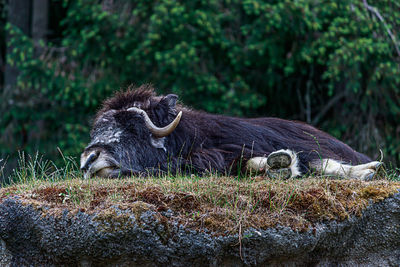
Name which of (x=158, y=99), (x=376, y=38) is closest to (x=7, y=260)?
(x=158, y=99)

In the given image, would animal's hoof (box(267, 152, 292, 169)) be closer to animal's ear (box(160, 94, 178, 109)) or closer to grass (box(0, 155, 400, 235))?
grass (box(0, 155, 400, 235))

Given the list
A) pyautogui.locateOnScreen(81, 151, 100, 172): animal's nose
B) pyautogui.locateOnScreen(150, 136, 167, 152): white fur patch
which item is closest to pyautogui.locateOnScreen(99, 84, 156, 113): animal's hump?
pyautogui.locateOnScreen(150, 136, 167, 152): white fur patch

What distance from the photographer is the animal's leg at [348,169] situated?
14.8 feet

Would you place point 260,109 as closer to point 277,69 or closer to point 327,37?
point 277,69

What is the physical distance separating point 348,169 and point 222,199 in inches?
62.5

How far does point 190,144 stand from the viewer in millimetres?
5176

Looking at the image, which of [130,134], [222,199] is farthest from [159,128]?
[222,199]

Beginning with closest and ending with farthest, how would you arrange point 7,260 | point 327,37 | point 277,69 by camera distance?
point 7,260
point 327,37
point 277,69

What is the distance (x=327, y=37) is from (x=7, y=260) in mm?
7939

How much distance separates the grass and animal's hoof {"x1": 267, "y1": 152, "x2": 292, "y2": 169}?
0.38 meters

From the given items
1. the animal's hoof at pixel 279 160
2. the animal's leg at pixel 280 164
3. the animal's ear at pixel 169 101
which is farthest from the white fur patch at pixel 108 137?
the animal's hoof at pixel 279 160

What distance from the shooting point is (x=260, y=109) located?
12148mm

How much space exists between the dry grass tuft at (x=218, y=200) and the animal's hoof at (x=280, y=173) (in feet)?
1.12

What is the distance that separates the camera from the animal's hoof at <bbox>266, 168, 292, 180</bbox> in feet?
14.4
